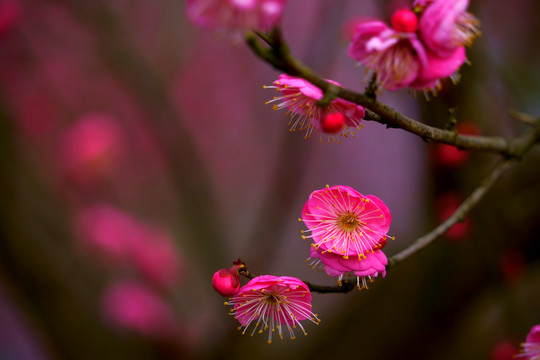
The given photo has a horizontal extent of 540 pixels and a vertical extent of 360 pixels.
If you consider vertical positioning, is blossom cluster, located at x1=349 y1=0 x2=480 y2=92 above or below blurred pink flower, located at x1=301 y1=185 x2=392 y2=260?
above

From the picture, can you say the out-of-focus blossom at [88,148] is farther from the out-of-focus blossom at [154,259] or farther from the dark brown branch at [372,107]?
the dark brown branch at [372,107]

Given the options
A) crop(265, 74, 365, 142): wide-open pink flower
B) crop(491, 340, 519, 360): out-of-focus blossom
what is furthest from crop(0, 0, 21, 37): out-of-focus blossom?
crop(491, 340, 519, 360): out-of-focus blossom

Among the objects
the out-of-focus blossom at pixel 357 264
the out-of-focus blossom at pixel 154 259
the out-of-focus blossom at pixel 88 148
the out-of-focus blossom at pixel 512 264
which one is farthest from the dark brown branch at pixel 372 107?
the out-of-focus blossom at pixel 88 148

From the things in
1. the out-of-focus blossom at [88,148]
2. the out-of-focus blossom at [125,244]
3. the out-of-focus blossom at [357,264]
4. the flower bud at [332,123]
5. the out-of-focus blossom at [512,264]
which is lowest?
the out-of-focus blossom at [357,264]

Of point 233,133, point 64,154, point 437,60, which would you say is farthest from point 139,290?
point 437,60

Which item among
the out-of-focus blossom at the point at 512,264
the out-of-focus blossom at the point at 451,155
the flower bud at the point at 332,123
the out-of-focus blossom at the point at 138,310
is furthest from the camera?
the out-of-focus blossom at the point at 138,310

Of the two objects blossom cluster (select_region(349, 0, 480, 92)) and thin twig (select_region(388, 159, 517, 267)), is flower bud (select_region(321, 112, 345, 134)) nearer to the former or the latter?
blossom cluster (select_region(349, 0, 480, 92))

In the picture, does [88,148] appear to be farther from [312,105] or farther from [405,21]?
[405,21]
